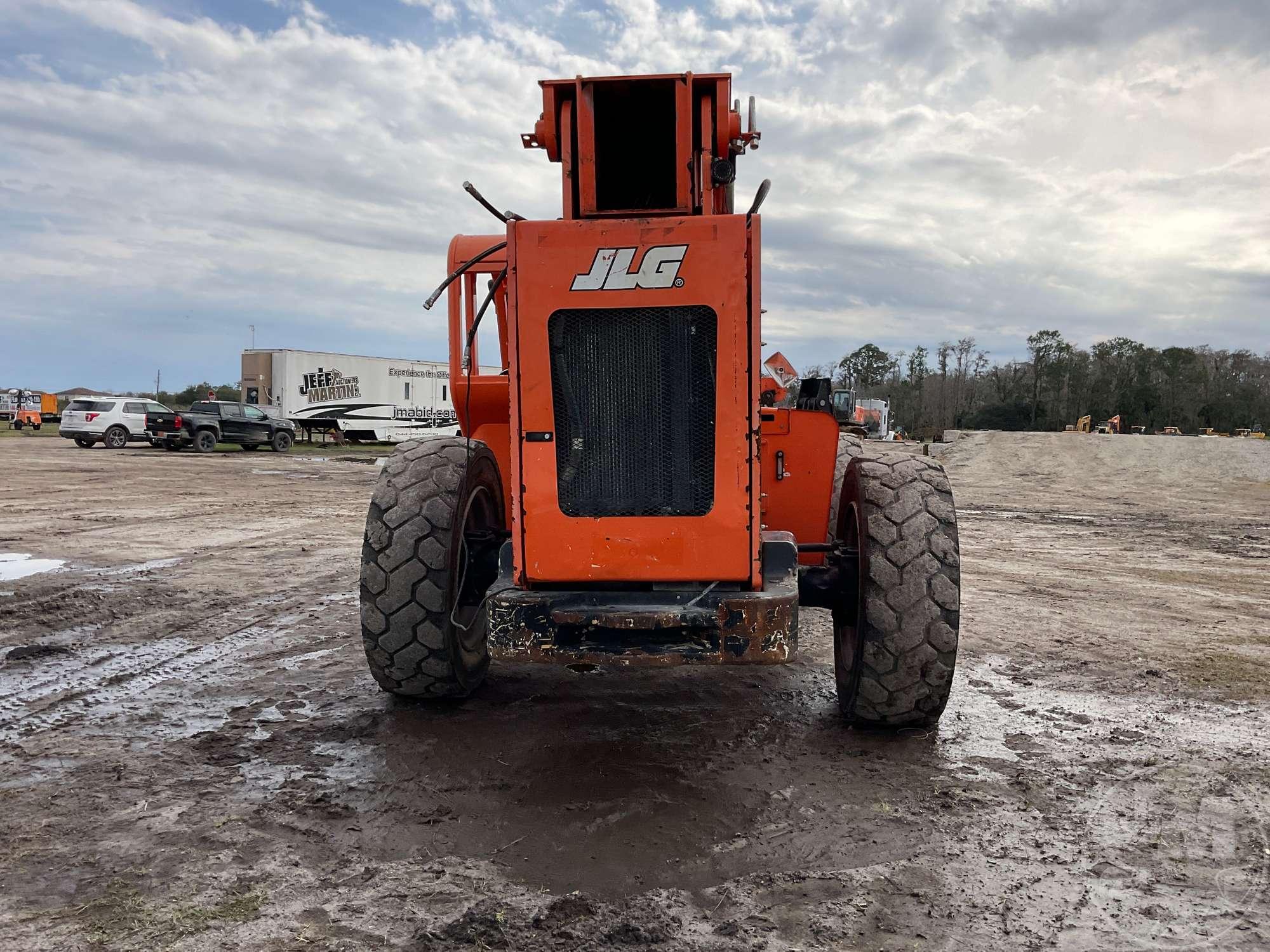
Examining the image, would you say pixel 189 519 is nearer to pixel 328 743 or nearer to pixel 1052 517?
pixel 328 743

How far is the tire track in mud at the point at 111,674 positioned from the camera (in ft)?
14.6

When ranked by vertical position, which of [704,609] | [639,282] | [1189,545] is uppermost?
[639,282]

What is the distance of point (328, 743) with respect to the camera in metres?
4.16

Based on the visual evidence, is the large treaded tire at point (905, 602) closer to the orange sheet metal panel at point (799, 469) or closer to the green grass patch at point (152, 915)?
the orange sheet metal panel at point (799, 469)

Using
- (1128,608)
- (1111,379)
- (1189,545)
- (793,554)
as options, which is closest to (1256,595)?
(1128,608)

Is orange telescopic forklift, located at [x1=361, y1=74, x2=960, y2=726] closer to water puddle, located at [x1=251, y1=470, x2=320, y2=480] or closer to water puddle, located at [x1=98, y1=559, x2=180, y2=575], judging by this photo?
water puddle, located at [x1=98, y1=559, x2=180, y2=575]

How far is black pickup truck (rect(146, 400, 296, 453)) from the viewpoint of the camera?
29234 millimetres

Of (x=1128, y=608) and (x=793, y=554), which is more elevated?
(x=793, y=554)

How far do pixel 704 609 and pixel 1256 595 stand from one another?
7145 mm

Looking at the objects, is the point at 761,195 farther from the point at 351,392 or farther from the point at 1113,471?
the point at 351,392

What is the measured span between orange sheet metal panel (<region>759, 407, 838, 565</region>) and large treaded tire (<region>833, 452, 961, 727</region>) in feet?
2.16

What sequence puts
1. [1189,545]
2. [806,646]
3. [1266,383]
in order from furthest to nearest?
[1266,383]
[1189,545]
[806,646]

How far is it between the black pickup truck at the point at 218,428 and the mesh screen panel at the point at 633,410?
95.7 feet

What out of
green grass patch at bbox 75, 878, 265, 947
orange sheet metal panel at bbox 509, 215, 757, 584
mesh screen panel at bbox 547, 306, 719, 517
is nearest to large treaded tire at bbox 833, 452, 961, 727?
orange sheet metal panel at bbox 509, 215, 757, 584
